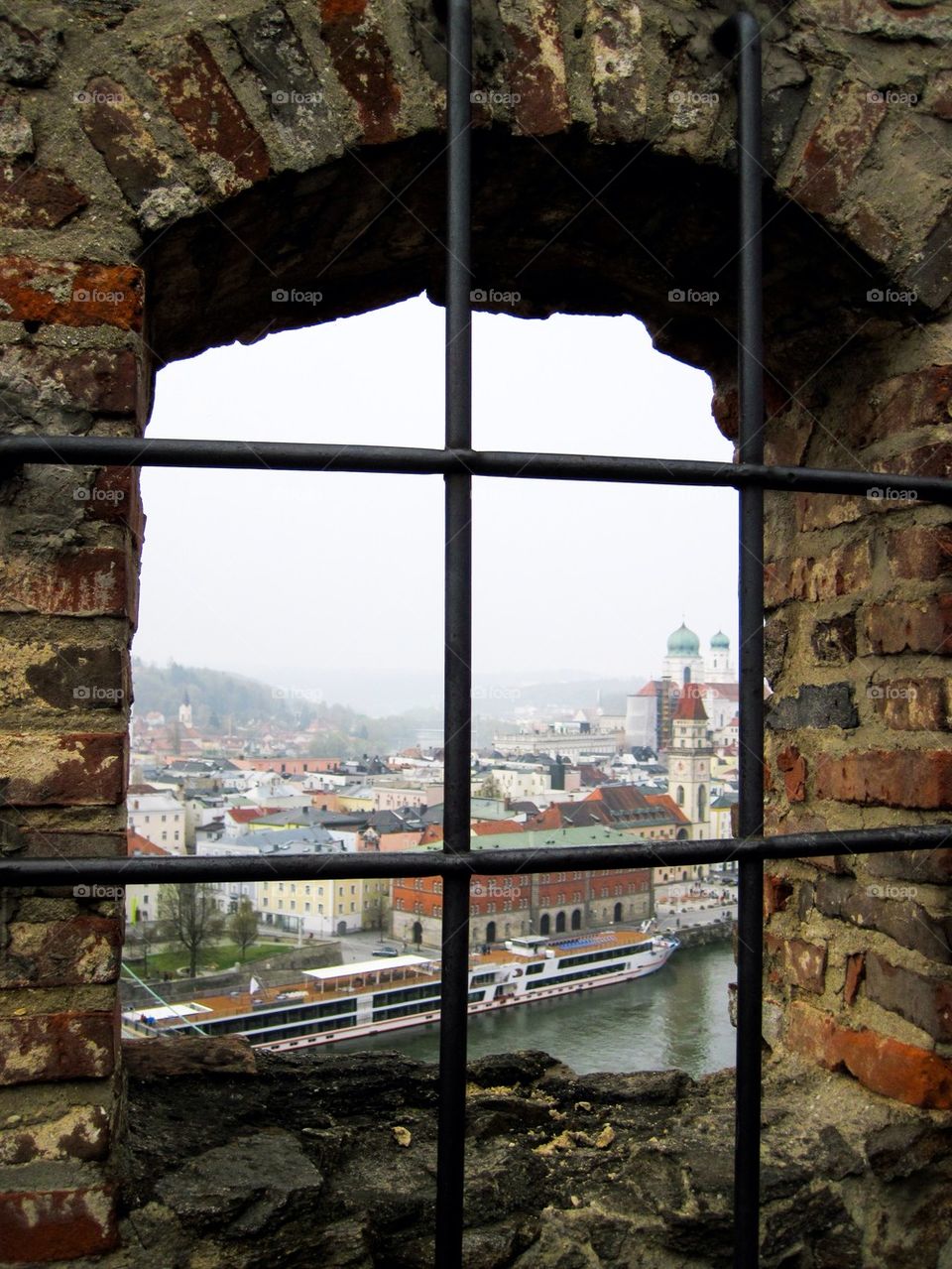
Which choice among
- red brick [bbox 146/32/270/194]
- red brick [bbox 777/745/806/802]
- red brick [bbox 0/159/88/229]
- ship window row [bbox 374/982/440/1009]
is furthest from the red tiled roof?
red brick [bbox 0/159/88/229]

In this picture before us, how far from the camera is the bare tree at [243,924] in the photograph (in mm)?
1944

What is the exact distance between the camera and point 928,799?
1798mm

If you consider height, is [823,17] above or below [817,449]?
above

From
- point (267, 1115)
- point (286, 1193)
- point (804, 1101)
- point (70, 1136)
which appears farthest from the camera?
point (804, 1101)

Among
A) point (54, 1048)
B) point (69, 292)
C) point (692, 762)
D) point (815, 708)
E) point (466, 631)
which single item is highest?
point (69, 292)

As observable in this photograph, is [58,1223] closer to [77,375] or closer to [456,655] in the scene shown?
[456,655]

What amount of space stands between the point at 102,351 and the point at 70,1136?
102 centimetres

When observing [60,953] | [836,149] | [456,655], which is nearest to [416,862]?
[456,655]

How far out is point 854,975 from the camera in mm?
1953

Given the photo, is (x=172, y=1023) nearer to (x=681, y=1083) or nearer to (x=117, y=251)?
(x=681, y=1083)

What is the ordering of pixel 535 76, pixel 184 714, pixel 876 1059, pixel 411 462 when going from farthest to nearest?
pixel 184 714, pixel 876 1059, pixel 535 76, pixel 411 462

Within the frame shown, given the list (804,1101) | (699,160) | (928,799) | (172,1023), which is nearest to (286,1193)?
A: (172,1023)

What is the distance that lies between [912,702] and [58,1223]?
1.47 metres

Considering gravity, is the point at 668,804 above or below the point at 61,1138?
above
